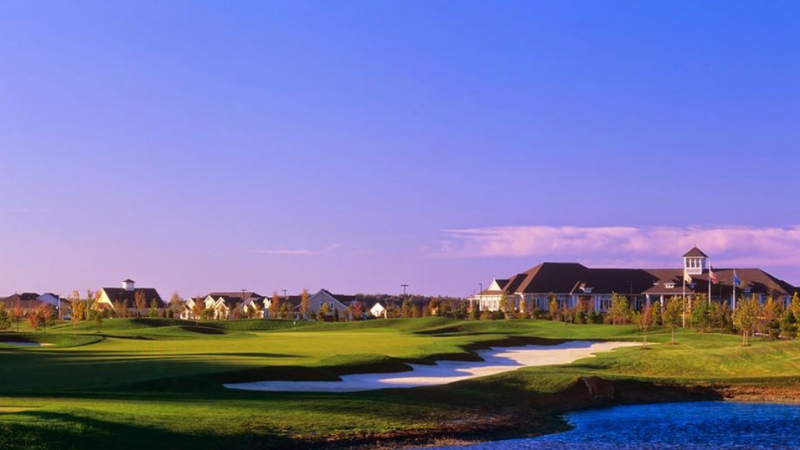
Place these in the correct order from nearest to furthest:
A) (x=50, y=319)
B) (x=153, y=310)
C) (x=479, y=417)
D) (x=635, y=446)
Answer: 1. (x=635, y=446)
2. (x=479, y=417)
3. (x=50, y=319)
4. (x=153, y=310)

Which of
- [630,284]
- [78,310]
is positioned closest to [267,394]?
[78,310]

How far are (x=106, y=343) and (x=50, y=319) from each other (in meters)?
53.9

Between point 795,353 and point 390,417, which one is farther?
point 795,353

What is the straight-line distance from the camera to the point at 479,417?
3403 cm

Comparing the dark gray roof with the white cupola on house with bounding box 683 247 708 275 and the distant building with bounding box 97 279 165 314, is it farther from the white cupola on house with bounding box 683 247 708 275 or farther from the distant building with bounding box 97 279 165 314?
the distant building with bounding box 97 279 165 314

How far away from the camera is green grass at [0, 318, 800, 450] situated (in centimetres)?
2566

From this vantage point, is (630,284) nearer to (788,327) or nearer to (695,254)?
(695,254)

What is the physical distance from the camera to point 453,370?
50.2 m

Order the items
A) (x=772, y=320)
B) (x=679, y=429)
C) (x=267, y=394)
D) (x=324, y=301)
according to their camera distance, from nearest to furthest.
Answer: (x=679, y=429) → (x=267, y=394) → (x=772, y=320) → (x=324, y=301)

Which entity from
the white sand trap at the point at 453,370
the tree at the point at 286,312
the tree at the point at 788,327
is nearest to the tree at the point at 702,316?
the tree at the point at 788,327

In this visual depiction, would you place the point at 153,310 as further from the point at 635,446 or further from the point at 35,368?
the point at 635,446

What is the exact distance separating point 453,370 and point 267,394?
1689 cm

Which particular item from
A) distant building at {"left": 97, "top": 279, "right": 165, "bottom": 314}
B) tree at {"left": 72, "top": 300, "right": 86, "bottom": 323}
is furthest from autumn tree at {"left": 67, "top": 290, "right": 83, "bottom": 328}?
distant building at {"left": 97, "top": 279, "right": 165, "bottom": 314}

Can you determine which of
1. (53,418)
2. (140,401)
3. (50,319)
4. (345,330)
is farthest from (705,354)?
(50,319)
